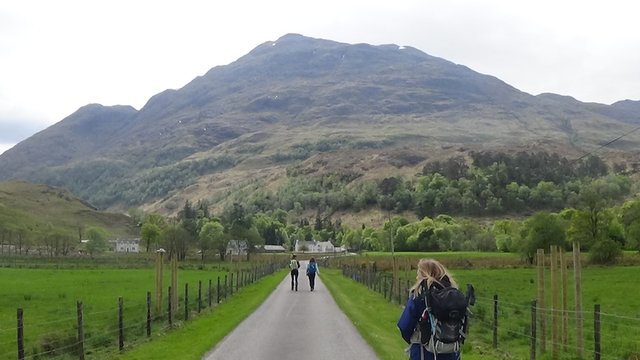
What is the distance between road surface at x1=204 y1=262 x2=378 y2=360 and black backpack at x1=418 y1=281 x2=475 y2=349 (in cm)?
770

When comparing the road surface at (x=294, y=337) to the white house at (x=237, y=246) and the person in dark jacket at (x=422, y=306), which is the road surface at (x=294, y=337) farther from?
the white house at (x=237, y=246)

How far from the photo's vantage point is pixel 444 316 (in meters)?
8.34

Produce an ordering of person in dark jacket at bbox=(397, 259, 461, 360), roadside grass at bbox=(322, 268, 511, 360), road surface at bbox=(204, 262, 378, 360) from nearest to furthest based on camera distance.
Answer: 1. person in dark jacket at bbox=(397, 259, 461, 360)
2. road surface at bbox=(204, 262, 378, 360)
3. roadside grass at bbox=(322, 268, 511, 360)

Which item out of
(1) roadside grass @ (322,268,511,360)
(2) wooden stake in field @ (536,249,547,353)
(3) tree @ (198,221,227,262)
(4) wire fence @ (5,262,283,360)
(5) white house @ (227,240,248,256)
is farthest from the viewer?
(5) white house @ (227,240,248,256)

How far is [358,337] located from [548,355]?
5175mm

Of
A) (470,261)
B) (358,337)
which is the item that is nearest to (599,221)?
(470,261)

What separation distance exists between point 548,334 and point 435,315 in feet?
53.5

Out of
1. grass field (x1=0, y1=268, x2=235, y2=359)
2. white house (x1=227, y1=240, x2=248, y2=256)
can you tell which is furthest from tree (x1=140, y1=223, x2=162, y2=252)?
grass field (x1=0, y1=268, x2=235, y2=359)

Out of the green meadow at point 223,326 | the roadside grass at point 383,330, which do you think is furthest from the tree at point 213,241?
the roadside grass at point 383,330

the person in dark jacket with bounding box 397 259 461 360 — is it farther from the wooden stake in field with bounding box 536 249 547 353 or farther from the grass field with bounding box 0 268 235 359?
the grass field with bounding box 0 268 235 359

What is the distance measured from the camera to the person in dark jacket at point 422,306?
852 cm

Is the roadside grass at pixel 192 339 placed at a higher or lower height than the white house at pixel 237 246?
higher

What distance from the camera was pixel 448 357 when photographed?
8.70 metres

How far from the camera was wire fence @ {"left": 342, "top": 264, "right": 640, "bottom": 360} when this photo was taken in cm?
1688
